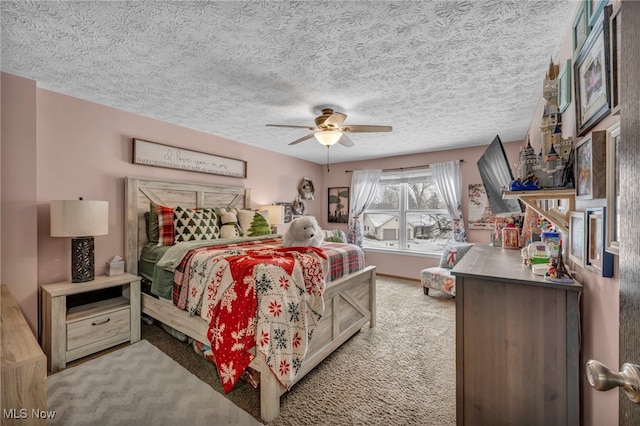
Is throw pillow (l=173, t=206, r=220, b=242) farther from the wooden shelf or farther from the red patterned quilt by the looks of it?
the wooden shelf

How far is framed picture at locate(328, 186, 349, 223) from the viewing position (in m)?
5.66

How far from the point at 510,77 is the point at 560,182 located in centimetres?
129

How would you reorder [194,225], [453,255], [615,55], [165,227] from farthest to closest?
1. [453,255]
2. [194,225]
3. [165,227]
4. [615,55]

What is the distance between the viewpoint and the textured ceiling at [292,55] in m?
1.45

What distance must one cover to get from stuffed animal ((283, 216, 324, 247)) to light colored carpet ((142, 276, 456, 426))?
1031mm

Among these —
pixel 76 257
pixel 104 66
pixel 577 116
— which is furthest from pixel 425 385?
pixel 104 66

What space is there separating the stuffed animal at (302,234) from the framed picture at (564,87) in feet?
6.11

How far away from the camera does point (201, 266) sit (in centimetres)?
216

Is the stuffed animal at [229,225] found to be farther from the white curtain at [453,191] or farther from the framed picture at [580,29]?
the white curtain at [453,191]

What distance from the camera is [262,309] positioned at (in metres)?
1.68

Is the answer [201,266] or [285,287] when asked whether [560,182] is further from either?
[201,266]

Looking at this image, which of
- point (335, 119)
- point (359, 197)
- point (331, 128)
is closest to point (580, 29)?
point (335, 119)

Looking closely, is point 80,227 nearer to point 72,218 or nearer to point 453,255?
point 72,218

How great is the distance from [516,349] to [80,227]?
10.3ft
